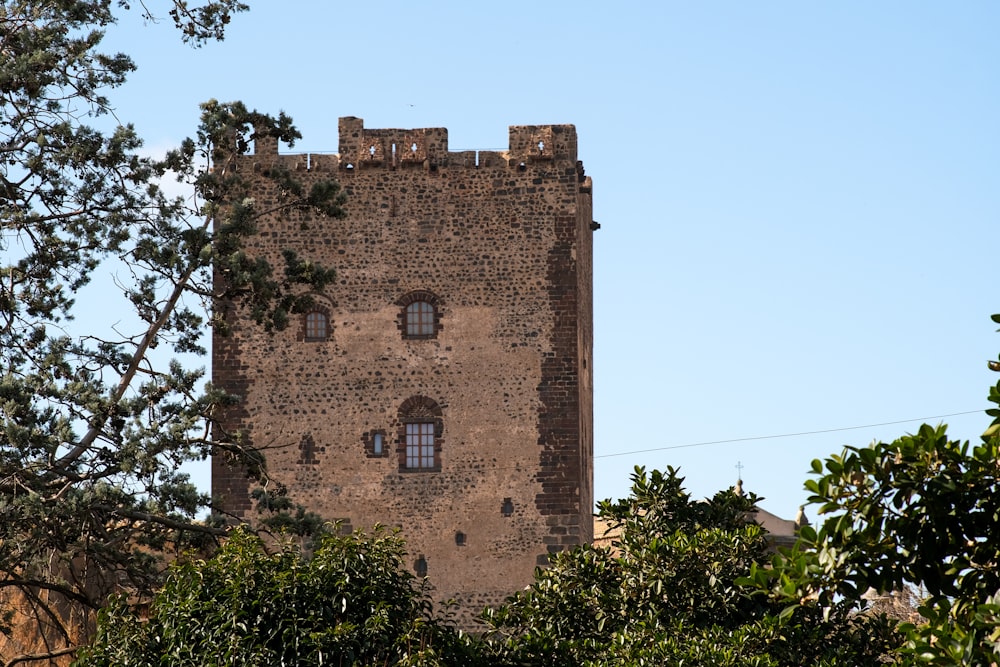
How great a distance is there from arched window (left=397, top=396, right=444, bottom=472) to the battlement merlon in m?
4.36

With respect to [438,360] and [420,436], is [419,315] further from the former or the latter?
[420,436]

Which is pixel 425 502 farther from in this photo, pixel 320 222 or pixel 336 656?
pixel 336 656

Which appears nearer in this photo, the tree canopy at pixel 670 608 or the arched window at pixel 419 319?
the tree canopy at pixel 670 608

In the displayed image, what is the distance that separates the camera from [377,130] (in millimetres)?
31094

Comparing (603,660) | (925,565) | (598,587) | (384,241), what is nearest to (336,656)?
(603,660)

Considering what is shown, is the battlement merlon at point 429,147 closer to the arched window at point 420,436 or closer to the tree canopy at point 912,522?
the arched window at point 420,436

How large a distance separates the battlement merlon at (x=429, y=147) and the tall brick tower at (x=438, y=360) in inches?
1.0

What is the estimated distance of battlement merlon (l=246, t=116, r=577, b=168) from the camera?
3073 centimetres

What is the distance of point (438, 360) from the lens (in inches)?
1177

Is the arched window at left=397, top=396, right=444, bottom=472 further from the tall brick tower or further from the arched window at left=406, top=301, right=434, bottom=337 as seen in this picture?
the arched window at left=406, top=301, right=434, bottom=337

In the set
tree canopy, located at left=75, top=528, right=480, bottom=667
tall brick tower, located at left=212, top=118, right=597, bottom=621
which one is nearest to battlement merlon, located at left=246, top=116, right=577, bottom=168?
tall brick tower, located at left=212, top=118, right=597, bottom=621

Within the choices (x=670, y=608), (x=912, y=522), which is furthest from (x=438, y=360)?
(x=912, y=522)

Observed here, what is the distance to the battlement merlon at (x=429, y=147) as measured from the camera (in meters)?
30.7

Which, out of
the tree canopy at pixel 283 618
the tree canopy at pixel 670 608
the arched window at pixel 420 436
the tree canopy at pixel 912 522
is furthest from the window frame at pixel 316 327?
the tree canopy at pixel 912 522
